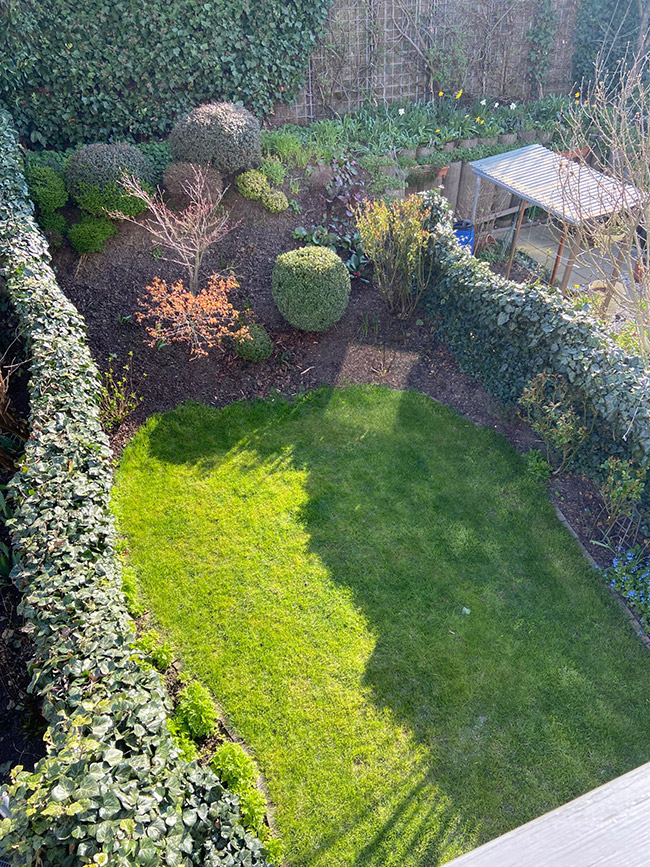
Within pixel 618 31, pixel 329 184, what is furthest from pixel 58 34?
pixel 618 31

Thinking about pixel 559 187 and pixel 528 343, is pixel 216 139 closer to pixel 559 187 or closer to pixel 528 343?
pixel 559 187

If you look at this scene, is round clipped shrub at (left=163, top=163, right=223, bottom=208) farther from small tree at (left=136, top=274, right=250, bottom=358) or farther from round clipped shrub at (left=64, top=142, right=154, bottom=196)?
small tree at (left=136, top=274, right=250, bottom=358)

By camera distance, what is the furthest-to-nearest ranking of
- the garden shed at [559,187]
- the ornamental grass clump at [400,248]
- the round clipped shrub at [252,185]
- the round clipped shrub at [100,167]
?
the round clipped shrub at [252,185]
the round clipped shrub at [100,167]
the garden shed at [559,187]
the ornamental grass clump at [400,248]

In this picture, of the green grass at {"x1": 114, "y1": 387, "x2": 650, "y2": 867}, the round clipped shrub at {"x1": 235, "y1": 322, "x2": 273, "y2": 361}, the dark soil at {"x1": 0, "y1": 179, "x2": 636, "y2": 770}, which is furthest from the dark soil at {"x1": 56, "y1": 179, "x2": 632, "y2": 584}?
the green grass at {"x1": 114, "y1": 387, "x2": 650, "y2": 867}

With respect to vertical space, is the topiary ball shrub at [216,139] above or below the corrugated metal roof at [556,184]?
above

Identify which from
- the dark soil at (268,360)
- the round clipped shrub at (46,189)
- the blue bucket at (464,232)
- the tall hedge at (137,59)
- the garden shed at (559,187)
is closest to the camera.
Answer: the dark soil at (268,360)

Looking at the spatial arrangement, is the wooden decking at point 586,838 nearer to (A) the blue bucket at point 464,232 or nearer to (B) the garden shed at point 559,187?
(B) the garden shed at point 559,187

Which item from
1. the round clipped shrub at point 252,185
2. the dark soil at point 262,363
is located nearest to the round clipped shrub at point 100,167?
Answer: the dark soil at point 262,363
